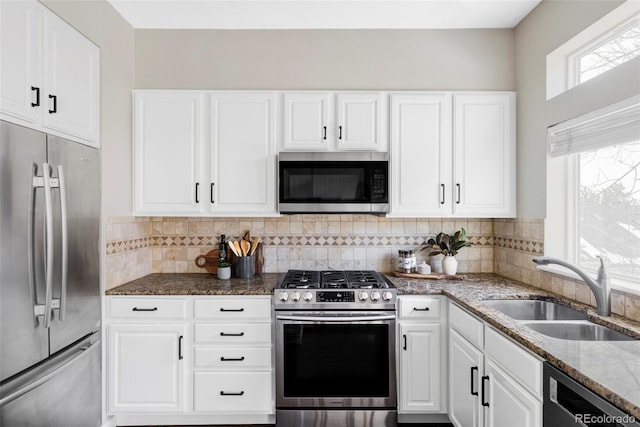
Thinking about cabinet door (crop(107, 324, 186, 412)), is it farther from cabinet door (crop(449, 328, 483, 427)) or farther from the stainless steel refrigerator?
cabinet door (crop(449, 328, 483, 427))

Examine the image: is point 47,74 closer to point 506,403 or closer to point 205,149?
point 205,149

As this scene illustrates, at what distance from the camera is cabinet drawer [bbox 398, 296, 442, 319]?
95.4 inches

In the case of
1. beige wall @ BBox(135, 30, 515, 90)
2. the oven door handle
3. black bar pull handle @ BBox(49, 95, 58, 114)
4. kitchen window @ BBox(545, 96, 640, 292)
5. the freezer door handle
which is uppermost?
beige wall @ BBox(135, 30, 515, 90)

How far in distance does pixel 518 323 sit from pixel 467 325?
40 centimetres

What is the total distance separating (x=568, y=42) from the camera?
215 cm

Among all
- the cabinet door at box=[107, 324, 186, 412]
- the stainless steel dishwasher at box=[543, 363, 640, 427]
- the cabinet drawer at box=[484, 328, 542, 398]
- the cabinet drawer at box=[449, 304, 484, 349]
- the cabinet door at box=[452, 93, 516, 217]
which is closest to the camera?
the stainless steel dishwasher at box=[543, 363, 640, 427]

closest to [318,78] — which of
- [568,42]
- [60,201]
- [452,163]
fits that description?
[452,163]

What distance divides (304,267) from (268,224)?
45cm

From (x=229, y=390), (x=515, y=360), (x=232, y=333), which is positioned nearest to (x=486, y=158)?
(x=515, y=360)

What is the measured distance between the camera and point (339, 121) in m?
2.69

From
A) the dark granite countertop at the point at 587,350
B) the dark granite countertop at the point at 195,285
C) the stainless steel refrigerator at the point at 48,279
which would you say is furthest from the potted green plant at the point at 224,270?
the dark granite countertop at the point at 587,350

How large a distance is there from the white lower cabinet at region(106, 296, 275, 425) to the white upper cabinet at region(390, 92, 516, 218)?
1.29 metres

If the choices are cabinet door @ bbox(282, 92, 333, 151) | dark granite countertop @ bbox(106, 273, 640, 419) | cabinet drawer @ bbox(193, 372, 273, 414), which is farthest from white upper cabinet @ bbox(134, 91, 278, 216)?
cabinet drawer @ bbox(193, 372, 273, 414)

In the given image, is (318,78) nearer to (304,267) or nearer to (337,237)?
(337,237)
